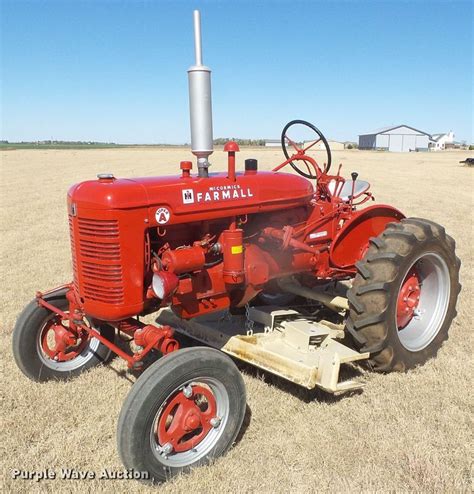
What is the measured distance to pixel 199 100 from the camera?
3289 millimetres

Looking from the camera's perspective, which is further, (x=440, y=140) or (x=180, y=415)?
(x=440, y=140)

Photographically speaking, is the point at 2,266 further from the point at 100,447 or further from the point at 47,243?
the point at 100,447

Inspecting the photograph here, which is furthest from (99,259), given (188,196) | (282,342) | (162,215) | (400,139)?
(400,139)

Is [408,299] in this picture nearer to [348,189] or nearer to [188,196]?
[348,189]

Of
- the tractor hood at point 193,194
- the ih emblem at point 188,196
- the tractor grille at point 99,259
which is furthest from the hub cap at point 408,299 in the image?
the tractor grille at point 99,259

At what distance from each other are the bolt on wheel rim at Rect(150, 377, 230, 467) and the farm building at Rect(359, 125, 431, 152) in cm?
8418

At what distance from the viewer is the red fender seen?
4.21 meters

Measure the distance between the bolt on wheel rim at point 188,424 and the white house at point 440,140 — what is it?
8743cm

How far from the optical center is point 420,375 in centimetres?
391

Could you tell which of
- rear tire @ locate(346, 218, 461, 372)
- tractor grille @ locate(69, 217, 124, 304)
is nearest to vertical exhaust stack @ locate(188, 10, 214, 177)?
tractor grille @ locate(69, 217, 124, 304)

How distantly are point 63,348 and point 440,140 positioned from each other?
331 ft

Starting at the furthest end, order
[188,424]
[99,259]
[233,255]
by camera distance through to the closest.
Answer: [233,255] < [99,259] < [188,424]

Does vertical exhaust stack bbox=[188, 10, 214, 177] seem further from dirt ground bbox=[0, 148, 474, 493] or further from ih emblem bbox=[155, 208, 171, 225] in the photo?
dirt ground bbox=[0, 148, 474, 493]

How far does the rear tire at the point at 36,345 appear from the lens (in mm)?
3709
